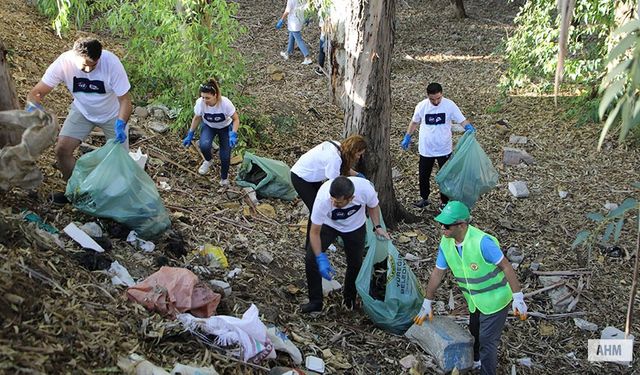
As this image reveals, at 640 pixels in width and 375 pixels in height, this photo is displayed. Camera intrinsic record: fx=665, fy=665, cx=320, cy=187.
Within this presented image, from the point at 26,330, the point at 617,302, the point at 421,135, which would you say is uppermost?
the point at 26,330

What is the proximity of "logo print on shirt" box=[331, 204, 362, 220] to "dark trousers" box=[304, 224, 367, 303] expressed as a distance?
142 millimetres

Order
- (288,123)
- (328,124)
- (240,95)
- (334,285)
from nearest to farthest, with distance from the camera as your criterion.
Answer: (334,285) → (240,95) → (288,123) → (328,124)

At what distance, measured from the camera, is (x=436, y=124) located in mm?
6383

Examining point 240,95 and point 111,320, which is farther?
point 240,95

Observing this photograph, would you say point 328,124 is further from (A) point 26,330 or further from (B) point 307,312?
(A) point 26,330

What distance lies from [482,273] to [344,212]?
3.35 feet

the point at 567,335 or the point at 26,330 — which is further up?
the point at 26,330

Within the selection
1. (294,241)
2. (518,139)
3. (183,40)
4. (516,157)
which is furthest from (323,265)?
(518,139)

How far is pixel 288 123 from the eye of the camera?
26.1 ft

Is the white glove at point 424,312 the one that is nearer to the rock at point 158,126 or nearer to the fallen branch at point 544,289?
the fallen branch at point 544,289

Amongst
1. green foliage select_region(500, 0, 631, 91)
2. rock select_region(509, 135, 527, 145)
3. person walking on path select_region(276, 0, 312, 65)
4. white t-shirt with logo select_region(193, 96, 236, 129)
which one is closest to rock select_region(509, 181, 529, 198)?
rock select_region(509, 135, 527, 145)

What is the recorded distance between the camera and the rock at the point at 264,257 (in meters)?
5.19

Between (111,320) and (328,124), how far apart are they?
556 cm

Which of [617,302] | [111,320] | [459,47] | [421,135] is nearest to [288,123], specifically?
[421,135]
